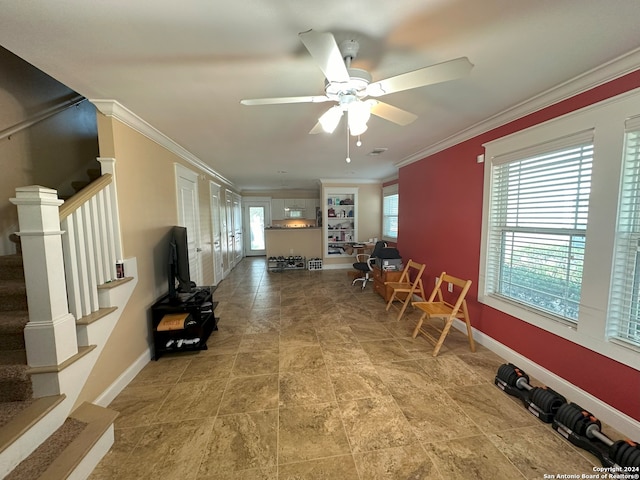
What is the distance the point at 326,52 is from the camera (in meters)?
1.07

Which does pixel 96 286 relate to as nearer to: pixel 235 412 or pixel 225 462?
pixel 235 412

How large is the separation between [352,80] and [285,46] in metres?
0.41

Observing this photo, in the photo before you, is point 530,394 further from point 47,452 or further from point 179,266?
point 179,266

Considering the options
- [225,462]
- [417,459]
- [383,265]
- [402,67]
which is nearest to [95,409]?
[225,462]

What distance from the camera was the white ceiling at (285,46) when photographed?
3.67 feet

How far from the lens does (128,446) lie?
153 cm

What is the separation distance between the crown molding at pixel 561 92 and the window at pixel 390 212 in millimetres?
2799

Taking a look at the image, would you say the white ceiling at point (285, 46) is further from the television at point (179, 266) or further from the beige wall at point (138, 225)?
the television at point (179, 266)

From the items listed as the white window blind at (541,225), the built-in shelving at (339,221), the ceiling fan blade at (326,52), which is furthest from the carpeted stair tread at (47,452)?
the built-in shelving at (339,221)

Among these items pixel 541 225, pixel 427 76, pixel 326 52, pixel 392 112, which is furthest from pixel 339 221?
pixel 326 52

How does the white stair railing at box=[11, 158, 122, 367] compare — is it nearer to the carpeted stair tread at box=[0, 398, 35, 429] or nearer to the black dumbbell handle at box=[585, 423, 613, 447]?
the carpeted stair tread at box=[0, 398, 35, 429]

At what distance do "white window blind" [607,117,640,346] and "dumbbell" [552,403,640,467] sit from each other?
0.56 meters

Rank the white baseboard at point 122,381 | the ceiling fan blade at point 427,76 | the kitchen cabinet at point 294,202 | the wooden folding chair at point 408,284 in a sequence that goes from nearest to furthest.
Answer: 1. the ceiling fan blade at point 427,76
2. the white baseboard at point 122,381
3. the wooden folding chair at point 408,284
4. the kitchen cabinet at point 294,202

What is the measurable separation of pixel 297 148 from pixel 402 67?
1.96 meters
